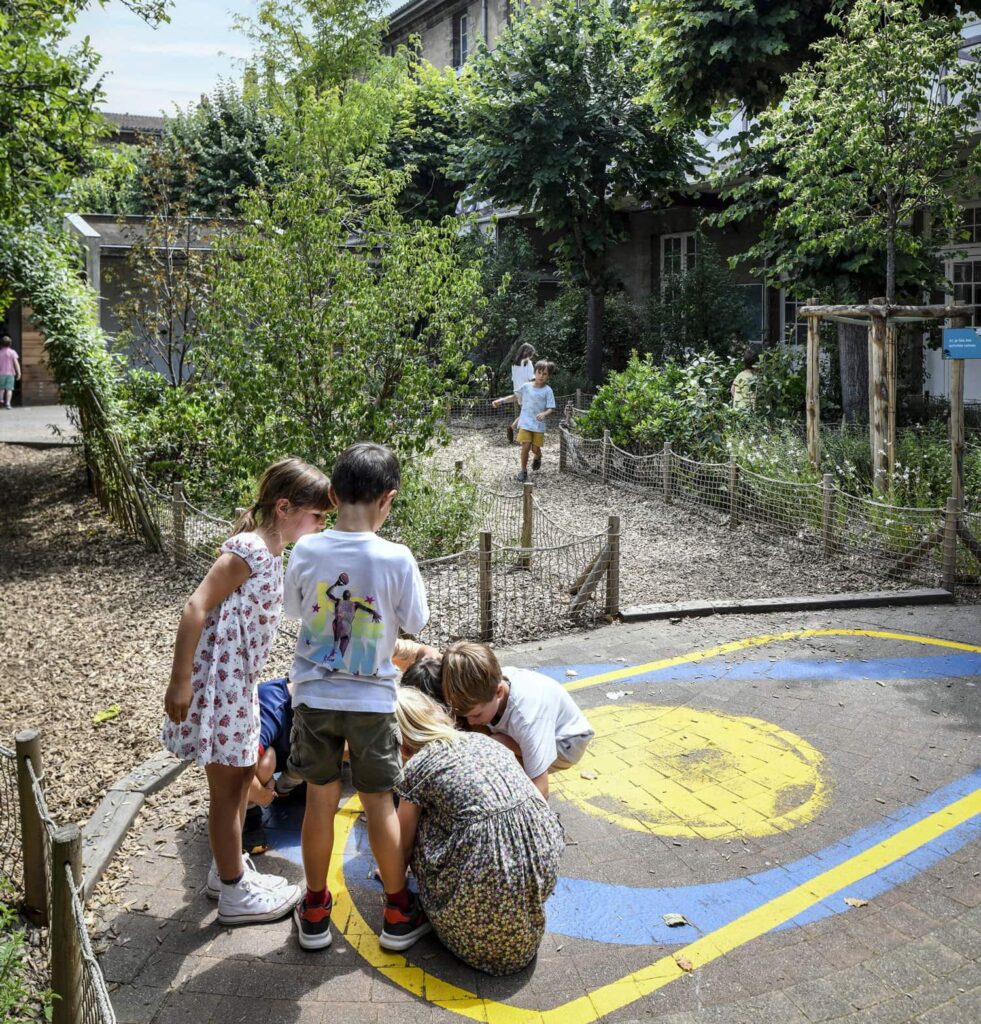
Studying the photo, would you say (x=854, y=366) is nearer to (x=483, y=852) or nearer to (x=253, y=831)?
(x=253, y=831)

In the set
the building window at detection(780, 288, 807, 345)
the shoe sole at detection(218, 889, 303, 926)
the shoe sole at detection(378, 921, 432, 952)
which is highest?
the building window at detection(780, 288, 807, 345)

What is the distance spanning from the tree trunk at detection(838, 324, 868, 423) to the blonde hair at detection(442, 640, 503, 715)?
11.1 m

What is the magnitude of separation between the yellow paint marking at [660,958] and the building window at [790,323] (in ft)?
55.2

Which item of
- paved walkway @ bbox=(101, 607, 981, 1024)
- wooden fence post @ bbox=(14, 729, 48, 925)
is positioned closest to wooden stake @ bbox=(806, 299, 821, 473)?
paved walkway @ bbox=(101, 607, 981, 1024)

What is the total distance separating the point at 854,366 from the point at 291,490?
11.6 meters

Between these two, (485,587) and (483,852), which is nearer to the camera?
(483,852)

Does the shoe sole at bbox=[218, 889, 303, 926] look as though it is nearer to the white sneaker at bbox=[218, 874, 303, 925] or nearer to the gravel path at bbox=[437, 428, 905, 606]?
the white sneaker at bbox=[218, 874, 303, 925]

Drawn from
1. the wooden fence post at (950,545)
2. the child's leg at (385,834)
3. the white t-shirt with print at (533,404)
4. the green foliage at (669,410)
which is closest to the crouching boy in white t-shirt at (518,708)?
the child's leg at (385,834)

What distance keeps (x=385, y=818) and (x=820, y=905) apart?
179 cm

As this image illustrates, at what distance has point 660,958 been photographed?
3.77 meters

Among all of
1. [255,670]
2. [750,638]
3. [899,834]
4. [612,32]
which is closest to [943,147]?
[750,638]

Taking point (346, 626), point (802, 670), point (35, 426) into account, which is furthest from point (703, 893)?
point (35, 426)

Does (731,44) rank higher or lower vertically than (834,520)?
higher

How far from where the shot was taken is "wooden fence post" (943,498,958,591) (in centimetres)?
864
